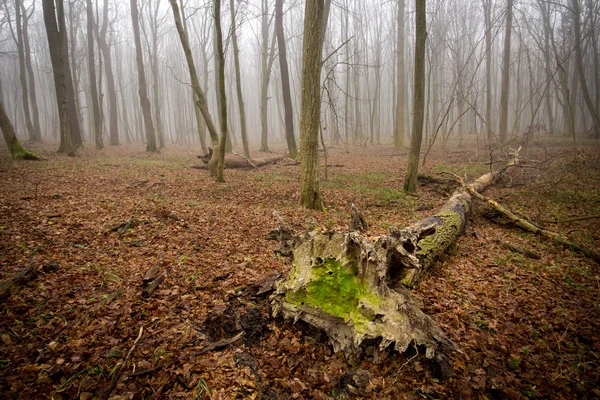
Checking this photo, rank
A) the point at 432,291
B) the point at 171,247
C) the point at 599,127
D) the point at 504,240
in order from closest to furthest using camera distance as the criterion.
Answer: the point at 432,291, the point at 171,247, the point at 504,240, the point at 599,127

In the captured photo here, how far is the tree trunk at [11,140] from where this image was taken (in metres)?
10.0

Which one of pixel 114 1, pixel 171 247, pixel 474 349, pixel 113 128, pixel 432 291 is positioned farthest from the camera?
pixel 114 1

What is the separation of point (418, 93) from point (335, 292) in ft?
22.8

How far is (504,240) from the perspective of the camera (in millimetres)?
5680

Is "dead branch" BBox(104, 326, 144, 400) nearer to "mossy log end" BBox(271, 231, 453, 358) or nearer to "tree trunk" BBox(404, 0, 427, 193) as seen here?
"mossy log end" BBox(271, 231, 453, 358)

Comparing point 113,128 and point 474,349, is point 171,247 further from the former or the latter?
point 113,128

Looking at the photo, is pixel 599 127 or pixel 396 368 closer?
pixel 396 368

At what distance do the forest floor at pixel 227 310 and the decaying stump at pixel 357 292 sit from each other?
0.63ft

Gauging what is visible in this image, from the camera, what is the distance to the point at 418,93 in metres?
8.03

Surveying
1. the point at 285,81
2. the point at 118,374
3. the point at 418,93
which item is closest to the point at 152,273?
the point at 118,374

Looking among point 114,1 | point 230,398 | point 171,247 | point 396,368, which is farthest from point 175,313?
point 114,1

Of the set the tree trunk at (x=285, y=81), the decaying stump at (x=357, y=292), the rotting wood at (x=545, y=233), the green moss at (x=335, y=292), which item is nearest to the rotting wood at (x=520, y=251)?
the rotting wood at (x=545, y=233)

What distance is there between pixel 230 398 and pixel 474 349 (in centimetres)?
240

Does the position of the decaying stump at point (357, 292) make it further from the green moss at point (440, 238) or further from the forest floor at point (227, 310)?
the green moss at point (440, 238)
